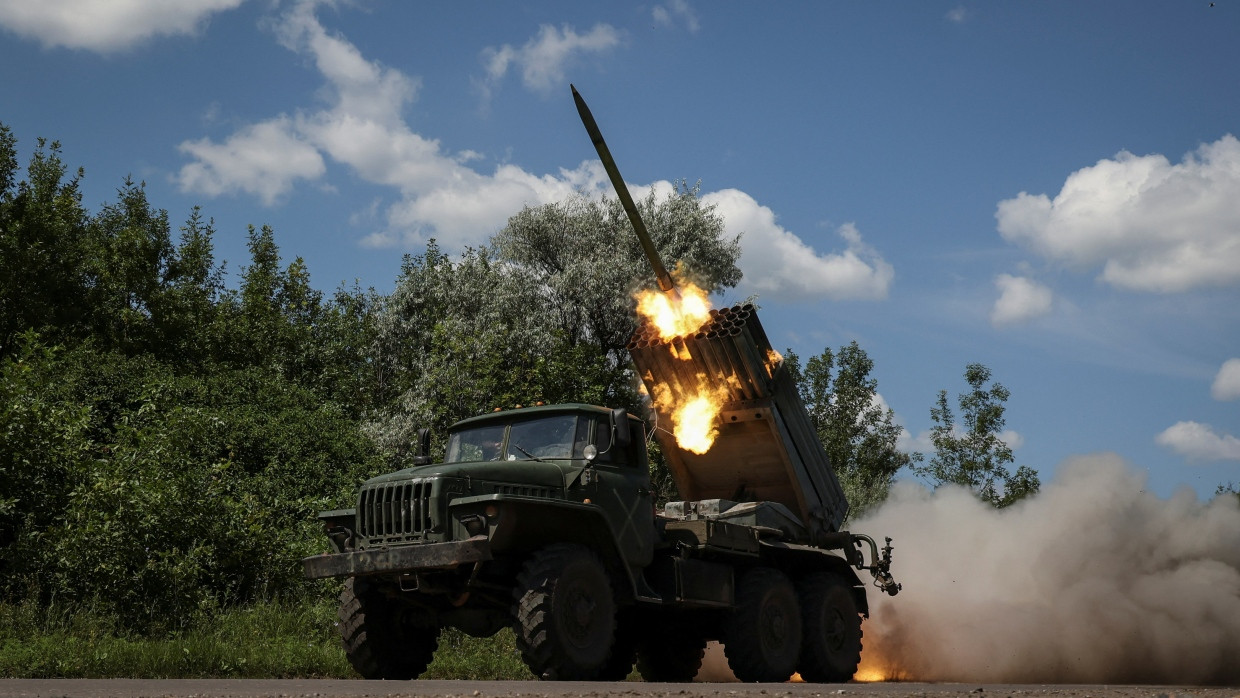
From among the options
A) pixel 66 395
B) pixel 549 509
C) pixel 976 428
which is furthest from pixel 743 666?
pixel 976 428

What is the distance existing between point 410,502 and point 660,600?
3106 millimetres

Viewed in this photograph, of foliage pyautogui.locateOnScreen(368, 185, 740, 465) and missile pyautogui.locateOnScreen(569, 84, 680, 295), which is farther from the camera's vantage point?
foliage pyautogui.locateOnScreen(368, 185, 740, 465)

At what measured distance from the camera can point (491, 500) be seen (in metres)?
11.2

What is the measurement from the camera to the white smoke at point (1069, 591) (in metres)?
17.9

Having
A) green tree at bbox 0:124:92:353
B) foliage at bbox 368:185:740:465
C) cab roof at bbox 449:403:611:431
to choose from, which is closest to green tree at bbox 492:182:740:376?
foliage at bbox 368:185:740:465

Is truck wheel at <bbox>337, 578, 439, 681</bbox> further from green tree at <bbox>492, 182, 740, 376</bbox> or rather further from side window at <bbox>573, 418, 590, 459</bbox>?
green tree at <bbox>492, 182, 740, 376</bbox>

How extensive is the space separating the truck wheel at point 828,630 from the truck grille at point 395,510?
20.3 feet

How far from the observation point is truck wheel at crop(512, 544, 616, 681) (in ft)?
36.3

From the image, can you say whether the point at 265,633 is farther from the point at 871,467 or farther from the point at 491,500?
the point at 871,467

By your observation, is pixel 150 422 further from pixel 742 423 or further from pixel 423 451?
pixel 742 423

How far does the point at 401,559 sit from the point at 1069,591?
1203cm

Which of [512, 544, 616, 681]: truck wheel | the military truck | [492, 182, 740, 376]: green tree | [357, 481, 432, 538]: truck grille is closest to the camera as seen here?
[512, 544, 616, 681]: truck wheel

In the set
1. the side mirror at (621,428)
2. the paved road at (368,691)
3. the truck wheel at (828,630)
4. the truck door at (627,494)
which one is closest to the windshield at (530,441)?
the truck door at (627,494)

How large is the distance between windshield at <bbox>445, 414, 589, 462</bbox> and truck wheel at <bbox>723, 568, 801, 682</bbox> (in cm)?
330
